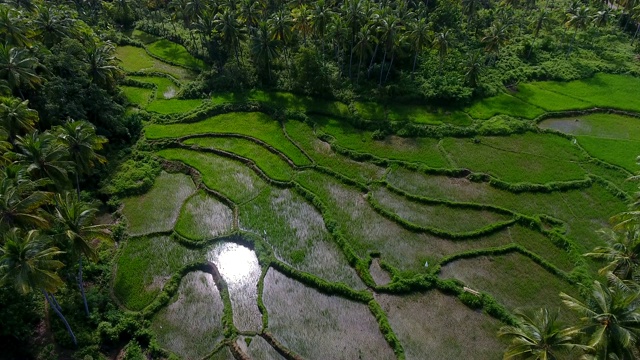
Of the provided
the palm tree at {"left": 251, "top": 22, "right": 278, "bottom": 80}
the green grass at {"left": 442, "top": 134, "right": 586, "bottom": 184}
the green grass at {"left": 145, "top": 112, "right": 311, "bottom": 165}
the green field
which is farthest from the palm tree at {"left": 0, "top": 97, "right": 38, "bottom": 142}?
the green grass at {"left": 442, "top": 134, "right": 586, "bottom": 184}

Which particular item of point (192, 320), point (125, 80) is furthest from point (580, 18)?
point (125, 80)

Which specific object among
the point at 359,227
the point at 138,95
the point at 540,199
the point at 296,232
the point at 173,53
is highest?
the point at 173,53

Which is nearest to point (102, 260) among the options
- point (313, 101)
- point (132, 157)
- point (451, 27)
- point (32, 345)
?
point (32, 345)

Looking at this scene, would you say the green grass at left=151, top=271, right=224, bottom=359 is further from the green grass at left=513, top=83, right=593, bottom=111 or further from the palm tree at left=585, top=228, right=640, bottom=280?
the green grass at left=513, top=83, right=593, bottom=111

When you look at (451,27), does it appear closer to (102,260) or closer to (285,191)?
(285,191)

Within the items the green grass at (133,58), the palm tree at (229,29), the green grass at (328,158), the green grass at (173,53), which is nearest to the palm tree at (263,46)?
the palm tree at (229,29)

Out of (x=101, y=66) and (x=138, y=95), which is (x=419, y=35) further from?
(x=101, y=66)
